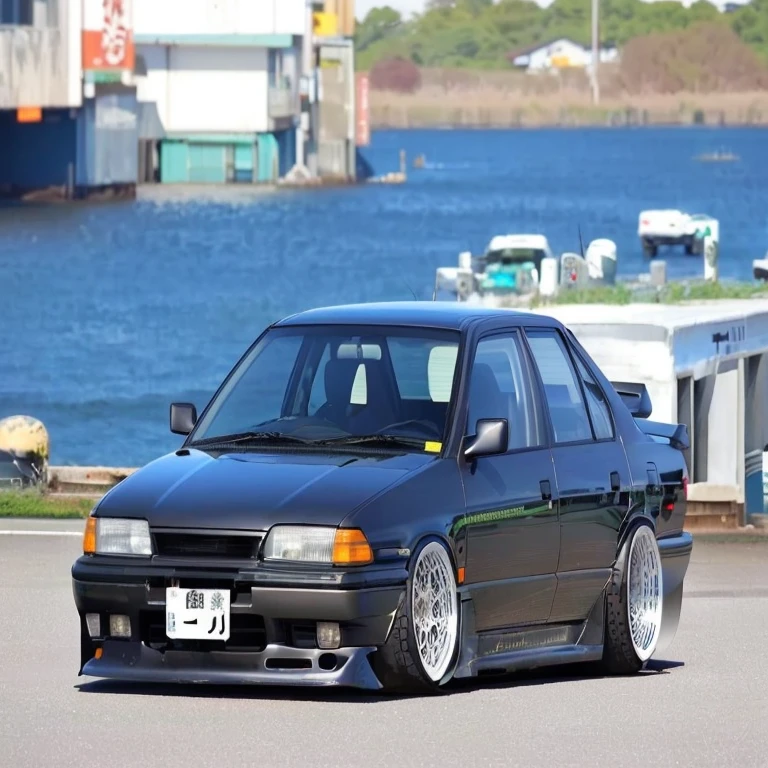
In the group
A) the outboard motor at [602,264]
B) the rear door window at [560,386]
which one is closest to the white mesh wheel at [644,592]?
the rear door window at [560,386]

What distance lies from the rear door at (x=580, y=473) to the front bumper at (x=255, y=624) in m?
1.48

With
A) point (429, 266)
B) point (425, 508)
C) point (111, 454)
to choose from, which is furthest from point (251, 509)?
point (429, 266)

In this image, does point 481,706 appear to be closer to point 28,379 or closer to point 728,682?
point 728,682

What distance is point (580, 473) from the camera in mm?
9648

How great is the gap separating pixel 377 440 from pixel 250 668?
1176 millimetres

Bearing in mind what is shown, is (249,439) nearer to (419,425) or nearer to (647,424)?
(419,425)

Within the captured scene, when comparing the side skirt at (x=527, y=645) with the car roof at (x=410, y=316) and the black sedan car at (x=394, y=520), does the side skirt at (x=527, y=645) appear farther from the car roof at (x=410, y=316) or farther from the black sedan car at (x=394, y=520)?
the car roof at (x=410, y=316)

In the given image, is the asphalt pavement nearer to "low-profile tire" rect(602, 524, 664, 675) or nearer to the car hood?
"low-profile tire" rect(602, 524, 664, 675)

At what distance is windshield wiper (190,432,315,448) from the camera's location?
898cm

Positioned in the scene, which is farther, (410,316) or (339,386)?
(410,316)

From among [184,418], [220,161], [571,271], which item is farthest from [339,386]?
[220,161]

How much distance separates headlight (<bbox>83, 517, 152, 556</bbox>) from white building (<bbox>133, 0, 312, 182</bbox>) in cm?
14416

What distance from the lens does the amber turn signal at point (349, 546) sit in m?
8.12

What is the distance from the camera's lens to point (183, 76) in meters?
159
